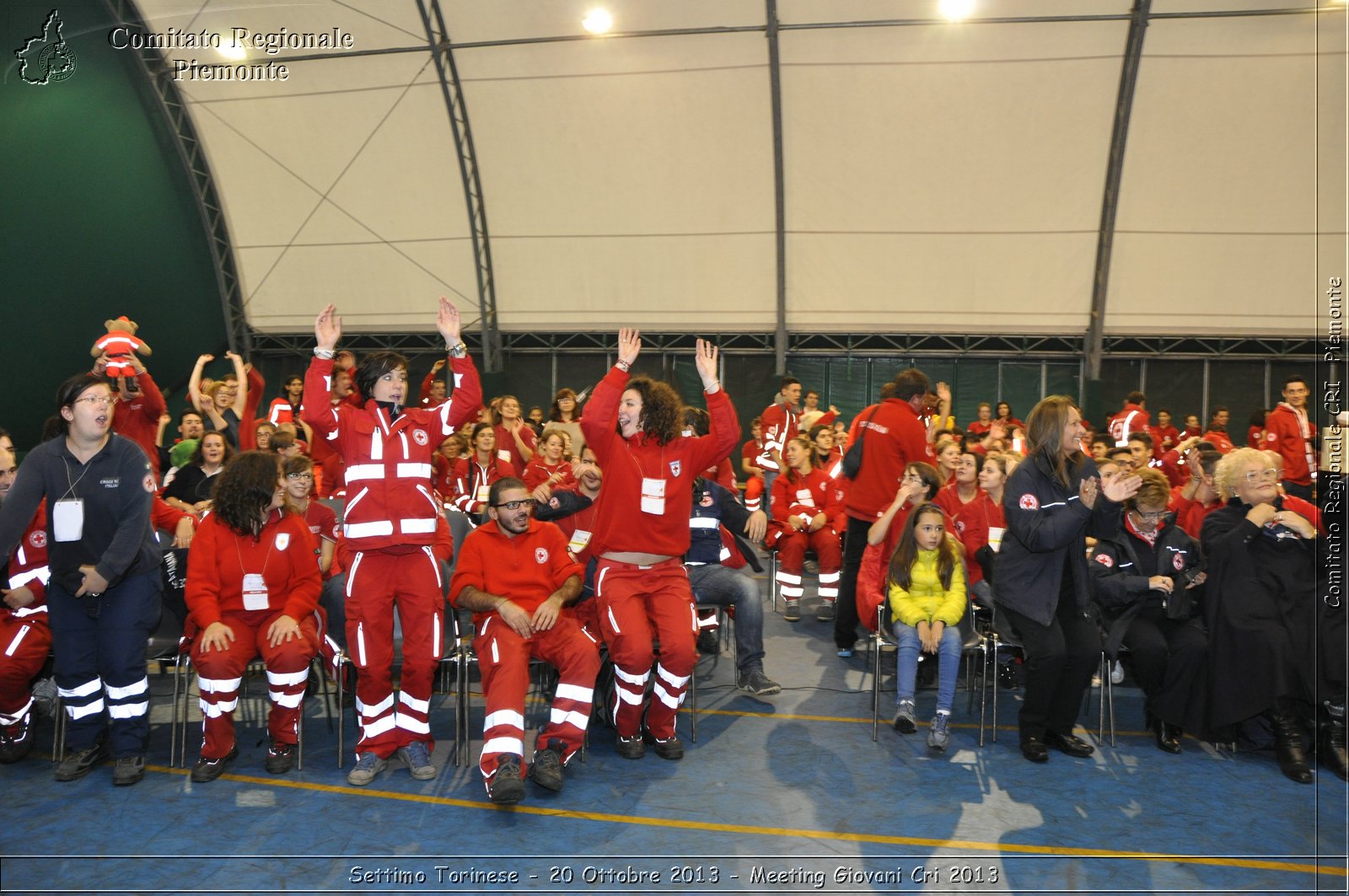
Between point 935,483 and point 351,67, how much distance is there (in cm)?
1105

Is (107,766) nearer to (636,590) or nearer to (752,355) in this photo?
(636,590)

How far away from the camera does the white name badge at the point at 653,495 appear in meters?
4.96

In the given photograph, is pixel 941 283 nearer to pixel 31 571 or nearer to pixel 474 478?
pixel 474 478

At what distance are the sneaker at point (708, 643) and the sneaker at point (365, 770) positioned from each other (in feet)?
8.18

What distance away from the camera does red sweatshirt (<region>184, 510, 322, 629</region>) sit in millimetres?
4633

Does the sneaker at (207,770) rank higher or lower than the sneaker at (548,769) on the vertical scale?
lower

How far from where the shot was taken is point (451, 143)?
45.8 ft

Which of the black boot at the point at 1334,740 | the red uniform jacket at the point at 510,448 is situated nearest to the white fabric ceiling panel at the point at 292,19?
the red uniform jacket at the point at 510,448

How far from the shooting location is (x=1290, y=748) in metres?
4.70

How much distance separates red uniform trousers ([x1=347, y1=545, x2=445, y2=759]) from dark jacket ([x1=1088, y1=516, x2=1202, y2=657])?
140 inches

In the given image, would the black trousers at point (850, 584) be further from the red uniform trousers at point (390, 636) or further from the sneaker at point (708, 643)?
the red uniform trousers at point (390, 636)

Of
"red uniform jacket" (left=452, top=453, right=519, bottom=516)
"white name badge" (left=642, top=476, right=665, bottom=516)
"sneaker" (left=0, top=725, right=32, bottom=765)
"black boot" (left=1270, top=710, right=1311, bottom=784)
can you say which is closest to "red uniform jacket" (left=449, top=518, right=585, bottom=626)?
"white name badge" (left=642, top=476, right=665, bottom=516)

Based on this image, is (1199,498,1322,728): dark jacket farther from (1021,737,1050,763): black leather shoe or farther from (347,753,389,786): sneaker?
(347,753,389,786): sneaker

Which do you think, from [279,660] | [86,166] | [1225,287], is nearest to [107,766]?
[279,660]
